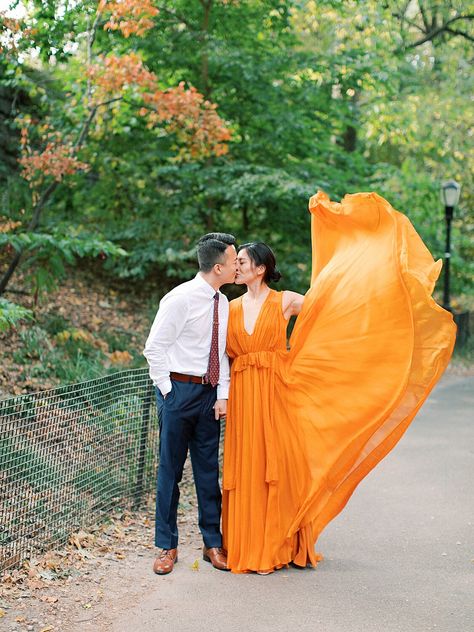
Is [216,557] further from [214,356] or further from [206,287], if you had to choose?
[206,287]

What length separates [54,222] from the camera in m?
14.1

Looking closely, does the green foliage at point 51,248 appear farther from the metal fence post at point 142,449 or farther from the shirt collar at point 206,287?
the shirt collar at point 206,287

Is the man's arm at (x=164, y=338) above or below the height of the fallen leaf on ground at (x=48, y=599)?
above

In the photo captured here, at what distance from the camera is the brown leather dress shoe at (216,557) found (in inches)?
218

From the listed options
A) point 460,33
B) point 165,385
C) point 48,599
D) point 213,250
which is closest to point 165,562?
point 48,599

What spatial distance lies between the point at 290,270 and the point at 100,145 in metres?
4.06

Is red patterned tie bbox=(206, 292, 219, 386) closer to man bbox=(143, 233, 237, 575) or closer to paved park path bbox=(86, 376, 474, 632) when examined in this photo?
man bbox=(143, 233, 237, 575)

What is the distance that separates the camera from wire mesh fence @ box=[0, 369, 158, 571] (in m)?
5.36

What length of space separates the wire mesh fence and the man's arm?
844 mm

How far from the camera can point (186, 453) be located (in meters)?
5.56

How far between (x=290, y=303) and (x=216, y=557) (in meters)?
1.78

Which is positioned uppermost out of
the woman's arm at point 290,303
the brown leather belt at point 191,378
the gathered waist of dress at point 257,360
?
the woman's arm at point 290,303

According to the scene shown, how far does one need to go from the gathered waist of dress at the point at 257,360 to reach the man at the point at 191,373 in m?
0.09

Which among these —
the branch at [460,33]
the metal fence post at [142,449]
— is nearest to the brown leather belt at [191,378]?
the metal fence post at [142,449]
